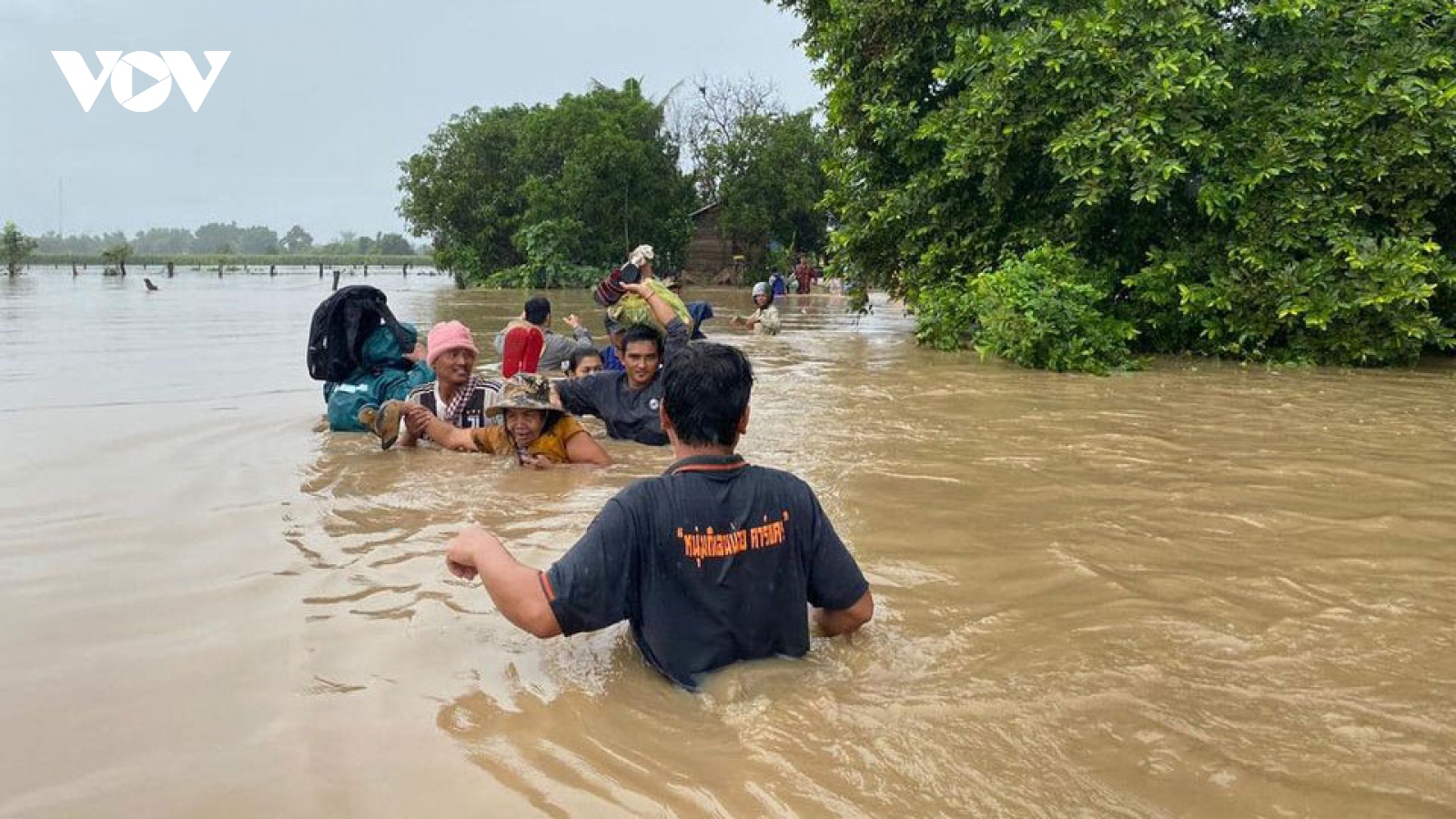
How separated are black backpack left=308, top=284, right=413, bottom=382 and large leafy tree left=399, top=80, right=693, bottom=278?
31.6 meters

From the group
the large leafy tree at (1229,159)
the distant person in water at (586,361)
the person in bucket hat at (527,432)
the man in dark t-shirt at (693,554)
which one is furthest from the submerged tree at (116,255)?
the man in dark t-shirt at (693,554)

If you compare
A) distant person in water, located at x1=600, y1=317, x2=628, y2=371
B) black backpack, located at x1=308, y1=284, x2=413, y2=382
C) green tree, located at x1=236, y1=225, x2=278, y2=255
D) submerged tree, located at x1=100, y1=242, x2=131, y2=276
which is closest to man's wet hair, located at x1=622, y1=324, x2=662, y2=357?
distant person in water, located at x1=600, y1=317, x2=628, y2=371

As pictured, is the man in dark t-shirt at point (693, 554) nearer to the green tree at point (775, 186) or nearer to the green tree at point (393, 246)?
the green tree at point (775, 186)

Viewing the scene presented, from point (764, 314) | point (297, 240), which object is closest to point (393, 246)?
point (297, 240)

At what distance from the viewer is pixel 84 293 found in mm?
33719

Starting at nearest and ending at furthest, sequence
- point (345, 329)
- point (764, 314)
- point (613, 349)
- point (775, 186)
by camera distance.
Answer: point (345, 329)
point (613, 349)
point (764, 314)
point (775, 186)

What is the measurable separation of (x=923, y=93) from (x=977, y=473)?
986 cm

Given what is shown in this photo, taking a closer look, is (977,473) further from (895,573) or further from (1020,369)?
(1020,369)

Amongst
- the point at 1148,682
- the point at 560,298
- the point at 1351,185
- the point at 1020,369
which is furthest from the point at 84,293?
the point at 1148,682

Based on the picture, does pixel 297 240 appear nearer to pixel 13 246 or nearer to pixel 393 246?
pixel 393 246

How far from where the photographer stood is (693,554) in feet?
9.45

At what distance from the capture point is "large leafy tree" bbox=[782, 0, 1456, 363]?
36.2 feet

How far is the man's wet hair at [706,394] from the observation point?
2854mm

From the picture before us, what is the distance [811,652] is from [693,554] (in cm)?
65
